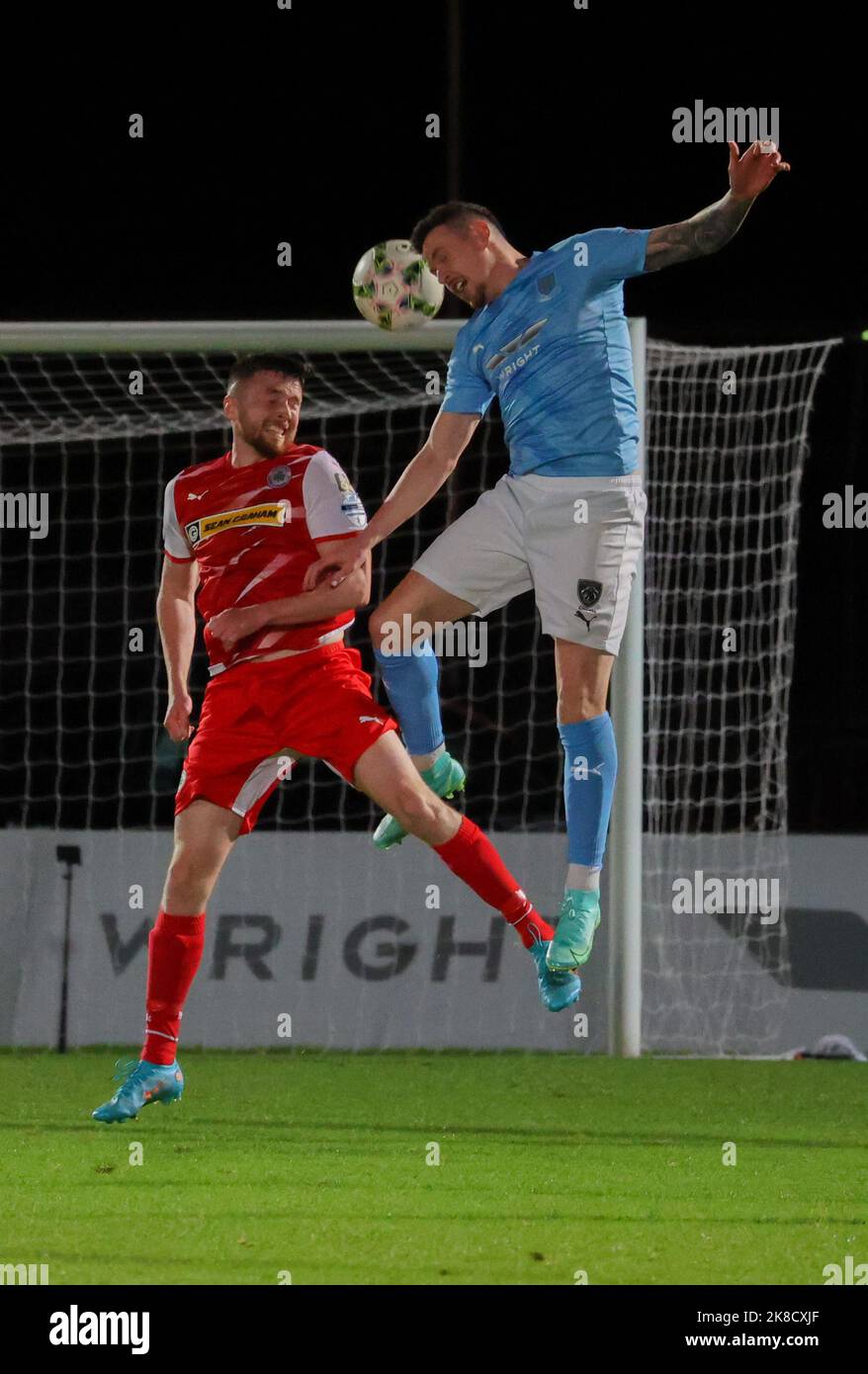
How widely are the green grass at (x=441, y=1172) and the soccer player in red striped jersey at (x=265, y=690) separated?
0.56 meters

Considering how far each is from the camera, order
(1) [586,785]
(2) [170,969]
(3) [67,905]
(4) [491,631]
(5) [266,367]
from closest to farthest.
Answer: (1) [586,785] → (5) [266,367] → (2) [170,969] → (3) [67,905] → (4) [491,631]

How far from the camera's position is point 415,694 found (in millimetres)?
6094

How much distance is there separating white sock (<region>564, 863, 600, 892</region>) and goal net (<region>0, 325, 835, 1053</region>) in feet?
10.6

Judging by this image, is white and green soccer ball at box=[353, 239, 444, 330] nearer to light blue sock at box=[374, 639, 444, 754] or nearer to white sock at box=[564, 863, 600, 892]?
light blue sock at box=[374, 639, 444, 754]

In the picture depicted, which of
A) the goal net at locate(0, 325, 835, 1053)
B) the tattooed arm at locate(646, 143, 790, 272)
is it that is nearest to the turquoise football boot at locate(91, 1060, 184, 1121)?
the tattooed arm at locate(646, 143, 790, 272)

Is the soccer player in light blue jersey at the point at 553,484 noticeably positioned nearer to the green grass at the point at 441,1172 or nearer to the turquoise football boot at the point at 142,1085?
the green grass at the point at 441,1172

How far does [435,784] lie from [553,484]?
110 cm

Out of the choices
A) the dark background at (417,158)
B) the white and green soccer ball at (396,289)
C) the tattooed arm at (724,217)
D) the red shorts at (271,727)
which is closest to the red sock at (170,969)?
the red shorts at (271,727)

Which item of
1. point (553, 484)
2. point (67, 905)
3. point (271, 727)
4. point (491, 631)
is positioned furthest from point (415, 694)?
point (491, 631)

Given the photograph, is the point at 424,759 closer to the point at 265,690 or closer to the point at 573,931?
the point at 265,690

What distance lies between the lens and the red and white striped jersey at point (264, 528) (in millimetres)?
6090

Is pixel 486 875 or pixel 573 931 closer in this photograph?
pixel 573 931

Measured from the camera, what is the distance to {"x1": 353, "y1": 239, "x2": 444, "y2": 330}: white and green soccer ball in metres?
6.50

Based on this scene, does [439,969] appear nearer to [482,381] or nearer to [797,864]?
[797,864]
